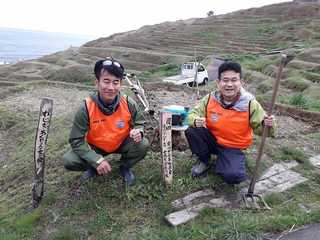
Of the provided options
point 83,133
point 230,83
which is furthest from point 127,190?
point 230,83

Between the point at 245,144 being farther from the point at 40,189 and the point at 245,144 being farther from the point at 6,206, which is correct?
the point at 6,206

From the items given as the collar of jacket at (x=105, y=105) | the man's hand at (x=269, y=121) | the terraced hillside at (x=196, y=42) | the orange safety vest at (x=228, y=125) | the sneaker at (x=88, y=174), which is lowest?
the terraced hillside at (x=196, y=42)

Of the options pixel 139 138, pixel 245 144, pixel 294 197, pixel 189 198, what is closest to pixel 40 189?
pixel 139 138

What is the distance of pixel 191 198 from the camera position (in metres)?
4.19

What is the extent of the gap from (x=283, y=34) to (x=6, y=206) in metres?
36.8

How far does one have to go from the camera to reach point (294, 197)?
14.2 ft

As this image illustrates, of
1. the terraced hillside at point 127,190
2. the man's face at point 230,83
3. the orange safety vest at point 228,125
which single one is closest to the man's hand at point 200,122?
→ the orange safety vest at point 228,125

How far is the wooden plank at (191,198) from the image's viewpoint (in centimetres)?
409

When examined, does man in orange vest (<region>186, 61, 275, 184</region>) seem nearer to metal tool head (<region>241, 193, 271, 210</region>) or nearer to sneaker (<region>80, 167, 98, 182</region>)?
metal tool head (<region>241, 193, 271, 210</region>)

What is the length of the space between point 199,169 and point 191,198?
1.51 ft

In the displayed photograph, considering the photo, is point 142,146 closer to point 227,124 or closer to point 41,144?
point 227,124

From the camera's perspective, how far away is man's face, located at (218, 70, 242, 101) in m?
4.04

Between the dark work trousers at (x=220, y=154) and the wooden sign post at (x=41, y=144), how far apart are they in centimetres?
158

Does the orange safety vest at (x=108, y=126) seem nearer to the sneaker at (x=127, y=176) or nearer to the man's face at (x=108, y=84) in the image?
the man's face at (x=108, y=84)
